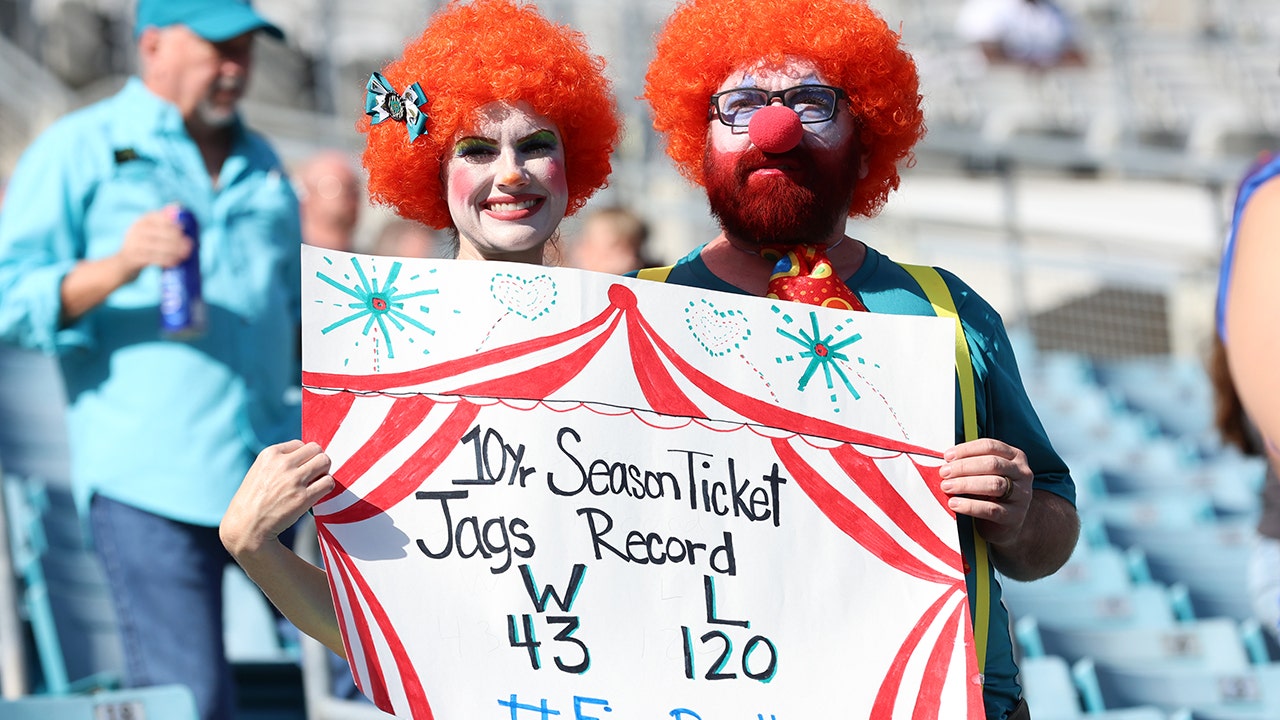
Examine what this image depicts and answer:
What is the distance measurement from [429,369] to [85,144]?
1520 mm

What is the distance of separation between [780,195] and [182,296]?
1.41m

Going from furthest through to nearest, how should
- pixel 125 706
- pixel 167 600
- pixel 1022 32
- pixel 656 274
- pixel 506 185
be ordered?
pixel 1022 32
pixel 167 600
pixel 125 706
pixel 656 274
pixel 506 185

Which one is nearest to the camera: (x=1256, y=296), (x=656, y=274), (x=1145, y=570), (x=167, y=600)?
(x=1256, y=296)

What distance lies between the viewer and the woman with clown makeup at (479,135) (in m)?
2.10

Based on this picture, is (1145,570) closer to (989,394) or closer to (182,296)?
(989,394)

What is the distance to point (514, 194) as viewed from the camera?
2105 mm

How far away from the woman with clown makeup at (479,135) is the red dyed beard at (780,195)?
23 centimetres

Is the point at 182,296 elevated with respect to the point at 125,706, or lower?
elevated

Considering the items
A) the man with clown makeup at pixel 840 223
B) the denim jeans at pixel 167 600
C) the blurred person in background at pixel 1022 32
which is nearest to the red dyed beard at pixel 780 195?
the man with clown makeup at pixel 840 223

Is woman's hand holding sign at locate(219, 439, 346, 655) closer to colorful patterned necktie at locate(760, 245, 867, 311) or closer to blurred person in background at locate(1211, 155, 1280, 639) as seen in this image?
colorful patterned necktie at locate(760, 245, 867, 311)

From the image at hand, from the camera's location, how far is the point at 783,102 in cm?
213

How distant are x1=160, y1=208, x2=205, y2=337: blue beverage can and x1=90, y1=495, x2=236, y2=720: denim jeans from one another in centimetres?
36

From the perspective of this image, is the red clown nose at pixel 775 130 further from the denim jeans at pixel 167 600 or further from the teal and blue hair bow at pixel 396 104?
the denim jeans at pixel 167 600

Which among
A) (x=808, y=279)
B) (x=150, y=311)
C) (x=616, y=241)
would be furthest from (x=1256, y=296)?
(x=616, y=241)
